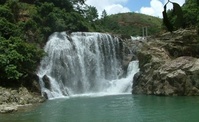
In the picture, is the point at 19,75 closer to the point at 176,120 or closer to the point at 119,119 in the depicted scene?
the point at 119,119

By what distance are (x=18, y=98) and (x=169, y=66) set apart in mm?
10423

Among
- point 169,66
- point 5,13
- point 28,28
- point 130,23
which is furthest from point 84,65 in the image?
point 130,23

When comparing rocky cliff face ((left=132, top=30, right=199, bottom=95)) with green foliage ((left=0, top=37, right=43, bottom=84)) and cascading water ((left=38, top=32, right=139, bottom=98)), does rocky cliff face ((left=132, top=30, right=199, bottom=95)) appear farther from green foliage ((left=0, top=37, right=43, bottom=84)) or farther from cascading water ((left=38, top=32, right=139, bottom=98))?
green foliage ((left=0, top=37, right=43, bottom=84))

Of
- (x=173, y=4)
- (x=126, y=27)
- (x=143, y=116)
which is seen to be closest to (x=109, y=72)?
→ (x=143, y=116)

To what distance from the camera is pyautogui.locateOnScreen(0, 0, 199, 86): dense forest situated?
67.7 ft

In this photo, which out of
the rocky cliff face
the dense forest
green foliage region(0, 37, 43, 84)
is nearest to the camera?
green foliage region(0, 37, 43, 84)

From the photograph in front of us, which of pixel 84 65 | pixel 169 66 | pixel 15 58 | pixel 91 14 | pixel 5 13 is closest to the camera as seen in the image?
pixel 15 58

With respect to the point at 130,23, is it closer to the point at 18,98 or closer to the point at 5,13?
the point at 5,13

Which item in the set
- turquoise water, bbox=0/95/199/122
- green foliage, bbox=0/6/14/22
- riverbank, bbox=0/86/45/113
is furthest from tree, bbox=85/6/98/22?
turquoise water, bbox=0/95/199/122

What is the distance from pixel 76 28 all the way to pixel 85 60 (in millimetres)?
4675

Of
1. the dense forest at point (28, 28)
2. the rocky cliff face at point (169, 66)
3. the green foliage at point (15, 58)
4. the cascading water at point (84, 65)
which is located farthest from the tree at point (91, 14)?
the green foliage at point (15, 58)

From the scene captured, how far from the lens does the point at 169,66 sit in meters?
22.9

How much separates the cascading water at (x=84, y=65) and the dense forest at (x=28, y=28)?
119 cm

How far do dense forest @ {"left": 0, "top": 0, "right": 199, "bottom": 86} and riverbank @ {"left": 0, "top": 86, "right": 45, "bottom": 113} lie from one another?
877 mm
